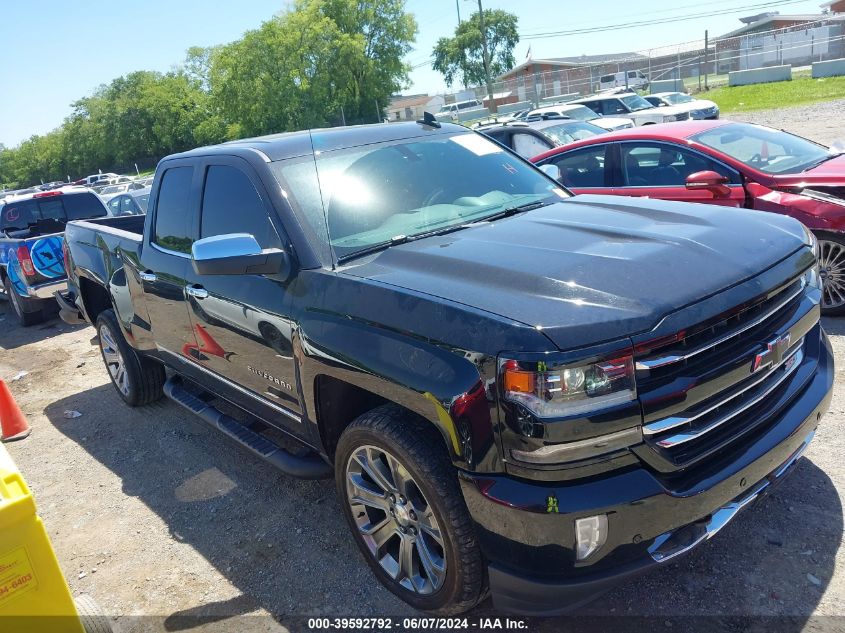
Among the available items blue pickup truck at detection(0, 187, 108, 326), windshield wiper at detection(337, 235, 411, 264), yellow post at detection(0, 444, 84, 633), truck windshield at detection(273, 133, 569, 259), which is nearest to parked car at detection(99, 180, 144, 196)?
blue pickup truck at detection(0, 187, 108, 326)

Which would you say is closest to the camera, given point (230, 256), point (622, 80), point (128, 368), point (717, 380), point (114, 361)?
point (717, 380)

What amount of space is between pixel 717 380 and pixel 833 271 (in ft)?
12.5

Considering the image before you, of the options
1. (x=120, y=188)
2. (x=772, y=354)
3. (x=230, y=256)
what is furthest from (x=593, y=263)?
(x=120, y=188)

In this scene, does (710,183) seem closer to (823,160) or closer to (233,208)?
(823,160)

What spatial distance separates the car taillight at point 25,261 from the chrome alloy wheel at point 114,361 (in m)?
4.14

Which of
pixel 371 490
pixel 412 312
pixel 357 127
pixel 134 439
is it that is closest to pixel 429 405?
pixel 412 312

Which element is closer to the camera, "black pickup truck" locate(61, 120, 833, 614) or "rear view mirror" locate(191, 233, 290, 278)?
"black pickup truck" locate(61, 120, 833, 614)

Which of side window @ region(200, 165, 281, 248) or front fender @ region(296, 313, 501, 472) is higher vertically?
side window @ region(200, 165, 281, 248)

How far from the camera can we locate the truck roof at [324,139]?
3600mm

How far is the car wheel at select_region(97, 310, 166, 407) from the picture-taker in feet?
18.1

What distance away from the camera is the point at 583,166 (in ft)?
23.4

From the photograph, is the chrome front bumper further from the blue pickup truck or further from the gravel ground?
the gravel ground

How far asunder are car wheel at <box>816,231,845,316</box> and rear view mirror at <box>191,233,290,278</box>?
177 inches

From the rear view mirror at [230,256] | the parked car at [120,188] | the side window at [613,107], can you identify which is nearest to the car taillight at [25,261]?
the rear view mirror at [230,256]
